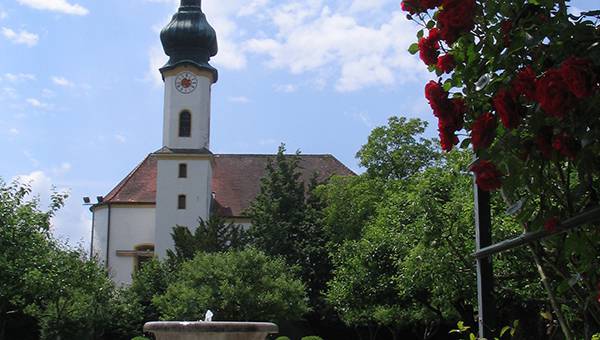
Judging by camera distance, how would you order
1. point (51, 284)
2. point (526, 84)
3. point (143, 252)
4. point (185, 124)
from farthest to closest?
point (185, 124)
point (143, 252)
point (51, 284)
point (526, 84)

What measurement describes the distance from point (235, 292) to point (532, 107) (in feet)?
88.2

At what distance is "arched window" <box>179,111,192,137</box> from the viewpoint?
46.1 meters

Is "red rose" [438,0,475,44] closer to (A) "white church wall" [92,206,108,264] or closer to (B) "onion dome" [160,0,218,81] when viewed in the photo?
(B) "onion dome" [160,0,218,81]

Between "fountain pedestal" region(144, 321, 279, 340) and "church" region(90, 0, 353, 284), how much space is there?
35854 millimetres

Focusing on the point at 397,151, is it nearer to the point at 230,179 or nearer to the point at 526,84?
the point at 230,179

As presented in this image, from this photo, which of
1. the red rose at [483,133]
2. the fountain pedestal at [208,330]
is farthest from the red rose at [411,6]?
the fountain pedestal at [208,330]

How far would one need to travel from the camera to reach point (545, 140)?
254 cm

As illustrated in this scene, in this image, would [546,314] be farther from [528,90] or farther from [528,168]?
[528,90]

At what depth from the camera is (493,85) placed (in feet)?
9.09

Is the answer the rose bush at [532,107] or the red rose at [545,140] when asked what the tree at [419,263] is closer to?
the rose bush at [532,107]

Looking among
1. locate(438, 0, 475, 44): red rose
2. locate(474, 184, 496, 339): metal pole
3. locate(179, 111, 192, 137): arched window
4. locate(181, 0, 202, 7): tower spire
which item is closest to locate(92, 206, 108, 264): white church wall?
locate(179, 111, 192, 137): arched window

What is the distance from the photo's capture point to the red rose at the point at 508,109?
248cm

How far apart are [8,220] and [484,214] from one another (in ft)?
63.2

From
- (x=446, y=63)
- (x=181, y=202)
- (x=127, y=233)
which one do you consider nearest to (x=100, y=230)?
(x=127, y=233)
